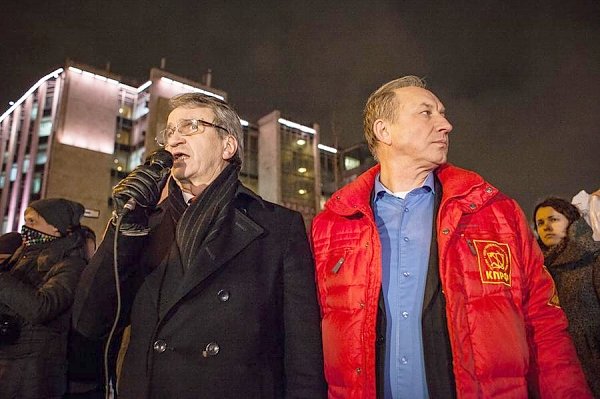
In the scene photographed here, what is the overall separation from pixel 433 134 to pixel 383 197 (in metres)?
0.60

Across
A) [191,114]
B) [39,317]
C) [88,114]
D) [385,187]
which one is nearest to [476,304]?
[385,187]

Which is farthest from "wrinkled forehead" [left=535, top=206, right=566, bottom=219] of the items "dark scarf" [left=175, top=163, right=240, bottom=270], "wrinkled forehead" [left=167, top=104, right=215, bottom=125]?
"wrinkled forehead" [left=167, top=104, right=215, bottom=125]

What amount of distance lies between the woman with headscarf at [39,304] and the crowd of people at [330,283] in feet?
2.94

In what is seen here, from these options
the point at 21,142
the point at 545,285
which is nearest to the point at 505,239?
the point at 545,285

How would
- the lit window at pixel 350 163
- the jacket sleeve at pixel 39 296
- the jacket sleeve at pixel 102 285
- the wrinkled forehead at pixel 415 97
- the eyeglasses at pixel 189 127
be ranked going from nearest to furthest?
the jacket sleeve at pixel 102 285
the eyeglasses at pixel 189 127
the wrinkled forehead at pixel 415 97
the jacket sleeve at pixel 39 296
the lit window at pixel 350 163

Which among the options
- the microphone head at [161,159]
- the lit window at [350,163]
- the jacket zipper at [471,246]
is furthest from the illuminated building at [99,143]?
the jacket zipper at [471,246]

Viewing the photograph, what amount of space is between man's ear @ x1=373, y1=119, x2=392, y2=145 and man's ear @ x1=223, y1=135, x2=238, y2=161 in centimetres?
116

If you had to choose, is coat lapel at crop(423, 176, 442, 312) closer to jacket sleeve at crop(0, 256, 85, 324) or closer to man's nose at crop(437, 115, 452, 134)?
man's nose at crop(437, 115, 452, 134)

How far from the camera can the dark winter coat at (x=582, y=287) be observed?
14.3 feet

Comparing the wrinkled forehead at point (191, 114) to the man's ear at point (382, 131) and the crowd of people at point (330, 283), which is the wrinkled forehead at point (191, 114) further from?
the man's ear at point (382, 131)

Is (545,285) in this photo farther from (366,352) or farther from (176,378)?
(176,378)

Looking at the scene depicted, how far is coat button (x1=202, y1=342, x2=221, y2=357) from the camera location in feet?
7.54

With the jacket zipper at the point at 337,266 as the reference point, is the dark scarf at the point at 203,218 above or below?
above

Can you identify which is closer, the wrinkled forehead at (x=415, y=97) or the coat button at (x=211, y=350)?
the coat button at (x=211, y=350)
